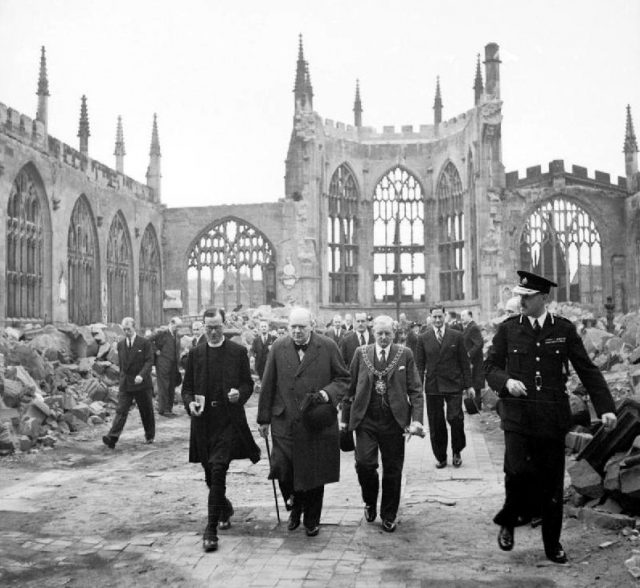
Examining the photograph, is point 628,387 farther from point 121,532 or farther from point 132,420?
point 132,420

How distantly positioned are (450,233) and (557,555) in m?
31.7

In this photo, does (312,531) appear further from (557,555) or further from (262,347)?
(262,347)

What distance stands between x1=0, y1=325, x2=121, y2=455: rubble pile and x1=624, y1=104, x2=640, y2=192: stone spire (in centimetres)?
2431

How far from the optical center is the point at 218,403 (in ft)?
20.1

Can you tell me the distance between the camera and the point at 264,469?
911 cm

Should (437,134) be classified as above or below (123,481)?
above

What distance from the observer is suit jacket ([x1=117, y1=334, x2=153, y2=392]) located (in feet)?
35.0

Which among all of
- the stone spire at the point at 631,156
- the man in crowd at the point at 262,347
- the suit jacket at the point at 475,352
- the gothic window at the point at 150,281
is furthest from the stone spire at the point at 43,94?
the stone spire at the point at 631,156

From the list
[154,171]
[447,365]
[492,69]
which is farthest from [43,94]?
[492,69]

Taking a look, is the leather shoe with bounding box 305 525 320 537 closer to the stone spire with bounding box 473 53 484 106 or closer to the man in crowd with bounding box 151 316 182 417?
the man in crowd with bounding box 151 316 182 417

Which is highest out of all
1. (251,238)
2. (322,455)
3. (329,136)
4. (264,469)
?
(329,136)

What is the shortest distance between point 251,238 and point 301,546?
97.0 feet

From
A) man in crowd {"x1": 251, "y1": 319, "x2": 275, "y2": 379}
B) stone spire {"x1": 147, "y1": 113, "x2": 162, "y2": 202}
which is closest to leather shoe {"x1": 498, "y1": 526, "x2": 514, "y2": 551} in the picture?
man in crowd {"x1": 251, "y1": 319, "x2": 275, "y2": 379}

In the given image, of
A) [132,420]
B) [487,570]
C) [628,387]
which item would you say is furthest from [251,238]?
[487,570]
